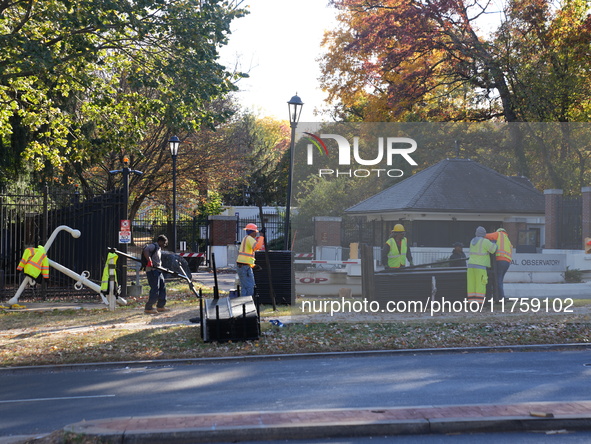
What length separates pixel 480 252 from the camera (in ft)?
52.8

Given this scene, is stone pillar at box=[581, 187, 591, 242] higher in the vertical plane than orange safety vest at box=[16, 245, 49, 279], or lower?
higher

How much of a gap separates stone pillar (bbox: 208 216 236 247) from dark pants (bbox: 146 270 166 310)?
18361 mm

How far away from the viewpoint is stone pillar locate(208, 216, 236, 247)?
34.5m

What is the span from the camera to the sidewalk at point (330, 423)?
6.21 meters

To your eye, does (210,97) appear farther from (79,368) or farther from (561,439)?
(561,439)

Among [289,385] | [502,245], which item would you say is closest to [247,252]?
[289,385]

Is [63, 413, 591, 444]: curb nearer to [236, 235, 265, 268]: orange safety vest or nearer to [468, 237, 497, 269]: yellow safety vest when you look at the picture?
[236, 235, 265, 268]: orange safety vest

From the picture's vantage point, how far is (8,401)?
8406mm

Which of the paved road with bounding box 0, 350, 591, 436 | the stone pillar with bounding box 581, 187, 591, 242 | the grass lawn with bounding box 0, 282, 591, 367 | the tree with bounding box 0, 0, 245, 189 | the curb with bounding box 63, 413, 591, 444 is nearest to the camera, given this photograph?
the curb with bounding box 63, 413, 591, 444

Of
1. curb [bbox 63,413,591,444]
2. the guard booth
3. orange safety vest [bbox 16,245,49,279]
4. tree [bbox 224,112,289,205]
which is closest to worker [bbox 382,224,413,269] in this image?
the guard booth

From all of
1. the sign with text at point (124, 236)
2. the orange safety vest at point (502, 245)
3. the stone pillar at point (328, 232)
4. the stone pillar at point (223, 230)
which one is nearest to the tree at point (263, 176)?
the stone pillar at point (223, 230)

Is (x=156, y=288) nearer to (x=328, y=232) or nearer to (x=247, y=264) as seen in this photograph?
(x=247, y=264)
